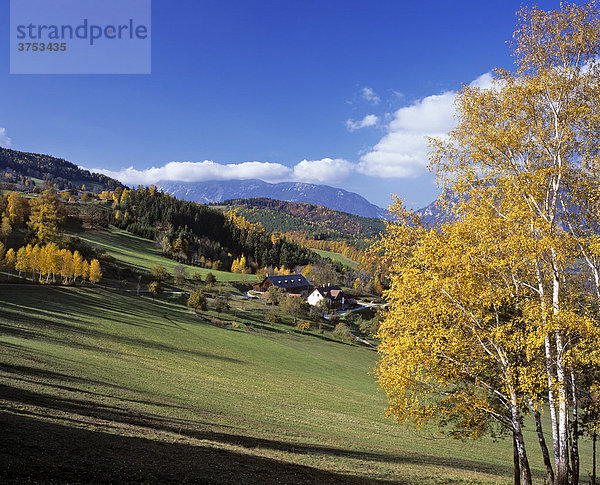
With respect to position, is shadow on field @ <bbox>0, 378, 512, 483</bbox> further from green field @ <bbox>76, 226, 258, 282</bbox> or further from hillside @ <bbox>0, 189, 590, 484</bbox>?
green field @ <bbox>76, 226, 258, 282</bbox>

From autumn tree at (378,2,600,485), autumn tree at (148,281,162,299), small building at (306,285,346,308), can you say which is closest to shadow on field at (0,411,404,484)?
autumn tree at (378,2,600,485)

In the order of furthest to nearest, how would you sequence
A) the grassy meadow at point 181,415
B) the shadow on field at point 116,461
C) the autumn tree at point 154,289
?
the autumn tree at point 154,289
the grassy meadow at point 181,415
the shadow on field at point 116,461

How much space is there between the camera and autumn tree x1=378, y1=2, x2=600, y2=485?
13.0m

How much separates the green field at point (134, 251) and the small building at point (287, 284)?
12.4 m

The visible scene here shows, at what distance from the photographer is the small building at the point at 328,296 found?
477 ft

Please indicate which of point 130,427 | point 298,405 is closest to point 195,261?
point 298,405

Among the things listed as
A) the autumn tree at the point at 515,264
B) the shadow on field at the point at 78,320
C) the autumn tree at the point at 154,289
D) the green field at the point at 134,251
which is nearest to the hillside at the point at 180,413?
the shadow on field at the point at 78,320

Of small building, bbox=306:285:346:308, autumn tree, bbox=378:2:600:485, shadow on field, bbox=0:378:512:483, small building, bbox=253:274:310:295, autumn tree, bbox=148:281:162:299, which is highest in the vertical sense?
autumn tree, bbox=378:2:600:485

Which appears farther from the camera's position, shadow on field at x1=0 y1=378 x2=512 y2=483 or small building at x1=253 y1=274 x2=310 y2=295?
small building at x1=253 y1=274 x2=310 y2=295

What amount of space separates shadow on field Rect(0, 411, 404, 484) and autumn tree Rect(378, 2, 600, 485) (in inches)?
232

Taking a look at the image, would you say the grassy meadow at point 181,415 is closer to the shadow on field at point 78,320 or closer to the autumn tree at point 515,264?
the shadow on field at point 78,320

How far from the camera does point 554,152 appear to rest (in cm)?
1505

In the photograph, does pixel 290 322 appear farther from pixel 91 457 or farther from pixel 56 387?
pixel 91 457

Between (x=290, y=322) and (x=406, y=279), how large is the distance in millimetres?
94505
